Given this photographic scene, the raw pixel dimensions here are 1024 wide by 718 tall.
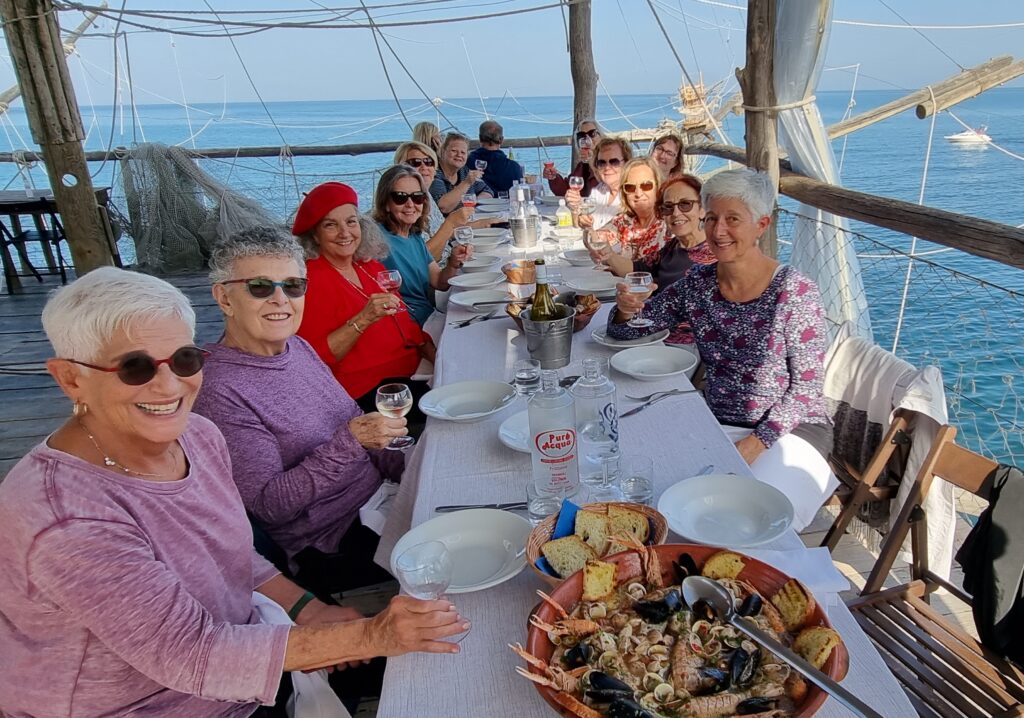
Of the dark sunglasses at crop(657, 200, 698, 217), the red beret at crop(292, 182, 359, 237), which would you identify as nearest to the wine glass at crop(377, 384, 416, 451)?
the red beret at crop(292, 182, 359, 237)

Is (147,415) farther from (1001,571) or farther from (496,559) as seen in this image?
(1001,571)

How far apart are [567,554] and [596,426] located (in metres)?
0.49

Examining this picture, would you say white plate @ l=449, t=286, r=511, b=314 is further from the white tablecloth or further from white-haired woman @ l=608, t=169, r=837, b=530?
white-haired woman @ l=608, t=169, r=837, b=530

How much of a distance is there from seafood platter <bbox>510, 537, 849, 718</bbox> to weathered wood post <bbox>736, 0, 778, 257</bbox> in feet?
11.6

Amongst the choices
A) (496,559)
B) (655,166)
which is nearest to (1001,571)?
(496,559)

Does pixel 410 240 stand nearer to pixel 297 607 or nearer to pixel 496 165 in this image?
pixel 297 607

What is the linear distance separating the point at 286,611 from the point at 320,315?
1512 millimetres

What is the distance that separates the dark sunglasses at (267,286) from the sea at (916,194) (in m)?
2.50

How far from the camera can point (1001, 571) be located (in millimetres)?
1590

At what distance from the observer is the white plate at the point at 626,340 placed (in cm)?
245

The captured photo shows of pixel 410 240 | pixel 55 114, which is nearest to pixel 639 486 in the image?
pixel 410 240

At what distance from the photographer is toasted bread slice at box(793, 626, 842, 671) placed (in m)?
0.88

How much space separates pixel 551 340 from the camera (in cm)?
217

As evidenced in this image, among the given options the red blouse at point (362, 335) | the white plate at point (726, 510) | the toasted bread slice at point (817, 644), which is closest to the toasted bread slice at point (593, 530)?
the white plate at point (726, 510)
